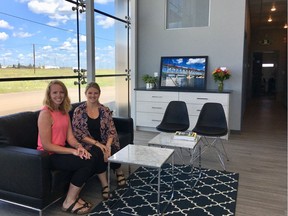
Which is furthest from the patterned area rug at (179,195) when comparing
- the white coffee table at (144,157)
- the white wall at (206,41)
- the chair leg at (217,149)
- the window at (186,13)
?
the window at (186,13)

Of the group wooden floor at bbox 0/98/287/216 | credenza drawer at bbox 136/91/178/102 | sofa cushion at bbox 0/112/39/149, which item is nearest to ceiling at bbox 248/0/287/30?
wooden floor at bbox 0/98/287/216

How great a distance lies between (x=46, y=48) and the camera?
4.11m

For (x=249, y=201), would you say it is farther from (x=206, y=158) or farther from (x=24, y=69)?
(x=24, y=69)

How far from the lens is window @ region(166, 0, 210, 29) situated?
5535 mm

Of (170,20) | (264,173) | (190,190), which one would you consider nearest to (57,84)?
(190,190)

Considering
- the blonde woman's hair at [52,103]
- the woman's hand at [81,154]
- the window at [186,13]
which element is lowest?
the woman's hand at [81,154]

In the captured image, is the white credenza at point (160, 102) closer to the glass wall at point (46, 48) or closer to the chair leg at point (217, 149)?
the chair leg at point (217, 149)

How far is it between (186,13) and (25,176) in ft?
15.3

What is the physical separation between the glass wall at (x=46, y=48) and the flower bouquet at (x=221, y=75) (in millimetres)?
2125

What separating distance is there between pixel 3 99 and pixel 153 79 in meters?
3.20

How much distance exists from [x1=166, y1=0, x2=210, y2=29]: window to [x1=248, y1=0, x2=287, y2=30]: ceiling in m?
2.42

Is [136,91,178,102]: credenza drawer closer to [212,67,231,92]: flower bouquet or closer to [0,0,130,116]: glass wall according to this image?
[0,0,130,116]: glass wall

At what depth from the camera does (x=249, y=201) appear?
2.79 meters

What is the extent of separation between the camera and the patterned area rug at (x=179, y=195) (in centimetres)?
259
